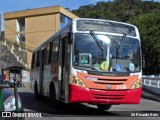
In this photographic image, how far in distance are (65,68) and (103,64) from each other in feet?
4.66

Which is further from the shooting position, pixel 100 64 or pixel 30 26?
pixel 30 26

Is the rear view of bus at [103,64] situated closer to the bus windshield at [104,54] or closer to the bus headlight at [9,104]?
the bus windshield at [104,54]

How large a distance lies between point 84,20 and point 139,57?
2272 millimetres

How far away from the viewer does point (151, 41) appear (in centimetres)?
5656

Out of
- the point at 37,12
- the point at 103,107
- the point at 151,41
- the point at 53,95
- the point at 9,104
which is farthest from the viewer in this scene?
the point at 37,12

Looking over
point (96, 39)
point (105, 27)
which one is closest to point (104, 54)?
point (96, 39)

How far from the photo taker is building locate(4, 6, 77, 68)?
6231 centimetres

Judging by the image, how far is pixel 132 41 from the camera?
44.5 ft

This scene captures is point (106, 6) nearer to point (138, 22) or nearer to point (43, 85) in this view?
point (138, 22)

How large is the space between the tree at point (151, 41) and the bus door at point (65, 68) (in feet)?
138

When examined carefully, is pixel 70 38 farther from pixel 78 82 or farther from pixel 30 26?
pixel 30 26

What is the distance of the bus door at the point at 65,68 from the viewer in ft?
42.9

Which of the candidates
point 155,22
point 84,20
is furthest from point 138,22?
point 84,20

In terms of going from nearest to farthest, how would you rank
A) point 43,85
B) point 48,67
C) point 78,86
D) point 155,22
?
point 78,86, point 48,67, point 43,85, point 155,22
